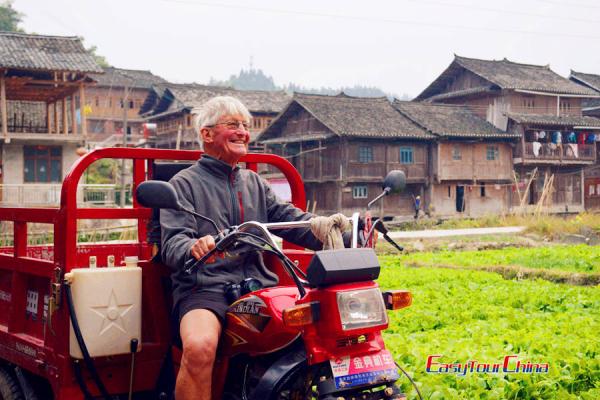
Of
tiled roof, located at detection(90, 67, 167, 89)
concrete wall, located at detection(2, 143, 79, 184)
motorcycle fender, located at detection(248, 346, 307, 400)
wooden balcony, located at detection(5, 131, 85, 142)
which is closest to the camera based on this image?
motorcycle fender, located at detection(248, 346, 307, 400)

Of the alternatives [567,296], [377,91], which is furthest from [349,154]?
[377,91]

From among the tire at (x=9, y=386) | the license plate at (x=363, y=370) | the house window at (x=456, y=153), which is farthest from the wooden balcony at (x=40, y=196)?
the license plate at (x=363, y=370)

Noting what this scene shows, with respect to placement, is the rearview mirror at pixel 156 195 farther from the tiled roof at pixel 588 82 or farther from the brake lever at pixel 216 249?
the tiled roof at pixel 588 82

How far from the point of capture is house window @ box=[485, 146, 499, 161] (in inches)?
1725

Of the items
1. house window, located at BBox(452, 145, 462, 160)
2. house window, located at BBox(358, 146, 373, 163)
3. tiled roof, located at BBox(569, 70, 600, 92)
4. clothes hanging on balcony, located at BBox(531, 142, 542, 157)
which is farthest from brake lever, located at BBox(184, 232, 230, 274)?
tiled roof, located at BBox(569, 70, 600, 92)

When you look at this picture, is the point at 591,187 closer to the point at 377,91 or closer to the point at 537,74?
the point at 537,74

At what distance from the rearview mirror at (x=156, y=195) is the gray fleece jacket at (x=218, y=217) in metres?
0.29

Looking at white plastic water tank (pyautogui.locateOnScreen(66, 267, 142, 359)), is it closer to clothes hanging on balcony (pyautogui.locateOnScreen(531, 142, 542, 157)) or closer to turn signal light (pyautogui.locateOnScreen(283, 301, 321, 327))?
turn signal light (pyautogui.locateOnScreen(283, 301, 321, 327))

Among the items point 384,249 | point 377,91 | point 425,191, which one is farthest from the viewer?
point 377,91

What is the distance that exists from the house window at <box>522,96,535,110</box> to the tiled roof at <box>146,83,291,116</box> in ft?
53.1

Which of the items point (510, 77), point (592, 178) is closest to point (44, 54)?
point (510, 77)

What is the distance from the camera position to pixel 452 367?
198 inches

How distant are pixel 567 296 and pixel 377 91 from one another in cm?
17934

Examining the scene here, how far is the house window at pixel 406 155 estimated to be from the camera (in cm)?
4048
